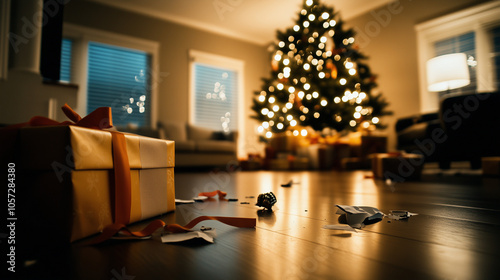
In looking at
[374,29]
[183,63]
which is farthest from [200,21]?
[374,29]

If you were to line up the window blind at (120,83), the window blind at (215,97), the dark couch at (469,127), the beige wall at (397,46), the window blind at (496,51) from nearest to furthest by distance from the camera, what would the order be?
the dark couch at (469,127) → the window blind at (496,51) → the beige wall at (397,46) → the window blind at (120,83) → the window blind at (215,97)

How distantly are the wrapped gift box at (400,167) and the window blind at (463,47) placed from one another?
2.80m

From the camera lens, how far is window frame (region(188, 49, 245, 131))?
215 inches

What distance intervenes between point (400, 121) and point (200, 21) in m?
3.84

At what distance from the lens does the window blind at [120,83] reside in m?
4.54

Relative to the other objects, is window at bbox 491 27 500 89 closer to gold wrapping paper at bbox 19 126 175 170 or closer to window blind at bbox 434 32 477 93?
window blind at bbox 434 32 477 93

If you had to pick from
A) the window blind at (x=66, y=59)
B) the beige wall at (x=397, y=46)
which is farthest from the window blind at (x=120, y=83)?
the beige wall at (x=397, y=46)

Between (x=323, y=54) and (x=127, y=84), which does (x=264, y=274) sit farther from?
(x=127, y=84)

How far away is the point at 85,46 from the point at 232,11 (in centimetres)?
241

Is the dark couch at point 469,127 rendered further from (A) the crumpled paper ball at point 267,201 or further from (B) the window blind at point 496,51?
(A) the crumpled paper ball at point 267,201

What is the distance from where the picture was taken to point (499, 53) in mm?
3617

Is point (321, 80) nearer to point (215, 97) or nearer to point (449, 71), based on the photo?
point (449, 71)

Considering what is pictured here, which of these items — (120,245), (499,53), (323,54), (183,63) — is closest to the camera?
(120,245)

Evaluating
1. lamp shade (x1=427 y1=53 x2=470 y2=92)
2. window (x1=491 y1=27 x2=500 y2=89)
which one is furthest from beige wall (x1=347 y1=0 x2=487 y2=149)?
lamp shade (x1=427 y1=53 x2=470 y2=92)
